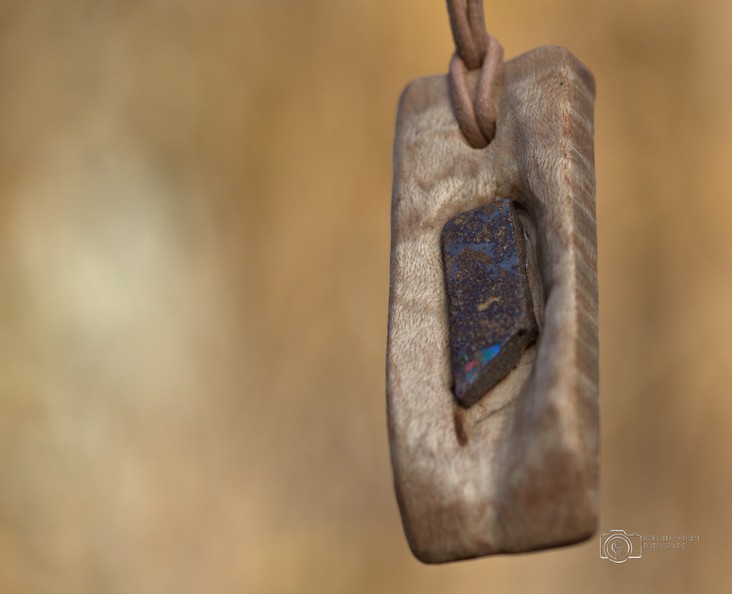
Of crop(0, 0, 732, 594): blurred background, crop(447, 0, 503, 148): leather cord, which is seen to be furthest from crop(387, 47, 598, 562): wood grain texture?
crop(0, 0, 732, 594): blurred background

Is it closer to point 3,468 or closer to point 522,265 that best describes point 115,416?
point 3,468

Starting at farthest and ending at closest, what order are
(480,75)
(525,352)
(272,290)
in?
(272,290) < (480,75) < (525,352)

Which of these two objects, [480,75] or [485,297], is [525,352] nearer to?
[485,297]

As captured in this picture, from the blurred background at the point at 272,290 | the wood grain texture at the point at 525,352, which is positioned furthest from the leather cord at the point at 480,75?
the blurred background at the point at 272,290

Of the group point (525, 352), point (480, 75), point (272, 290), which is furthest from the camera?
point (272, 290)

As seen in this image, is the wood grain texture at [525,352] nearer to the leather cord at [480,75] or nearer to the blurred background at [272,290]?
the leather cord at [480,75]

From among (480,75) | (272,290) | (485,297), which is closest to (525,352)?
(485,297)

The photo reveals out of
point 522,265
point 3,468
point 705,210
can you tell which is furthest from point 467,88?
point 3,468
